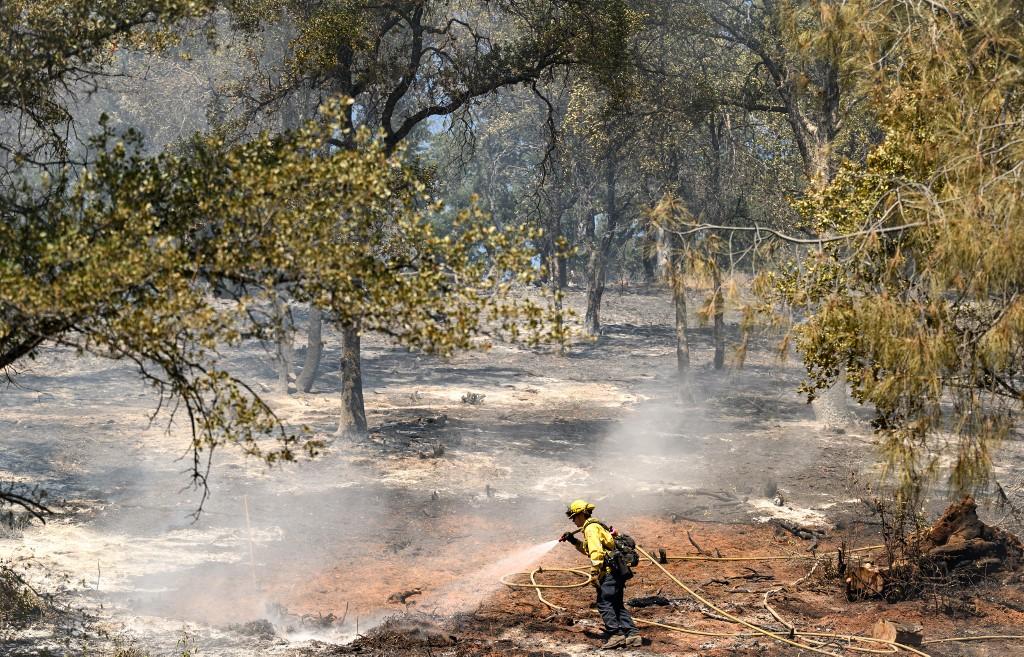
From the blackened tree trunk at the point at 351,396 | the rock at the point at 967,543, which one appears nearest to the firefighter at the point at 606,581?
the rock at the point at 967,543

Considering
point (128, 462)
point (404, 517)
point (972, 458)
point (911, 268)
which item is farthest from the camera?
point (128, 462)

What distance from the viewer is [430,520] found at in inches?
643

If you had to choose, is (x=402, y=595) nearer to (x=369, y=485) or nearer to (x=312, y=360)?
(x=369, y=485)

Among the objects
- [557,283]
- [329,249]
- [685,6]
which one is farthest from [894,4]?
[557,283]

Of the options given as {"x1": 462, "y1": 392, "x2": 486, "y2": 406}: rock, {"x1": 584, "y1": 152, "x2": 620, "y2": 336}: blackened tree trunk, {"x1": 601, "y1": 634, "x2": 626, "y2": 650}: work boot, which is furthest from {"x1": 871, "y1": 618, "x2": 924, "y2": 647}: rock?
{"x1": 584, "y1": 152, "x2": 620, "y2": 336}: blackened tree trunk

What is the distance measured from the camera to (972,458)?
398 inches

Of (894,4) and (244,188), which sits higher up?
(894,4)

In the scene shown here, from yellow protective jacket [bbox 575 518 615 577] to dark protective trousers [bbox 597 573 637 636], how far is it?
13 centimetres

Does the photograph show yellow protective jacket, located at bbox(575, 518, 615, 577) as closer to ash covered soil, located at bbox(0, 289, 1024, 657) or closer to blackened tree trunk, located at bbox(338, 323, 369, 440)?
ash covered soil, located at bbox(0, 289, 1024, 657)

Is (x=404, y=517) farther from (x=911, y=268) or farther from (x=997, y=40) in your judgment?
(x=997, y=40)

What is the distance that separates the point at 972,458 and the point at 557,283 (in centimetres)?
3603

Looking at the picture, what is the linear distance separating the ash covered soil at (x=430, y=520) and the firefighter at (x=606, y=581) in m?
0.23

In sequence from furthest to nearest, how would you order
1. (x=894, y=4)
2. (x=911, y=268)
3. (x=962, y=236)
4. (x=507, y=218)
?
(x=507, y=218) → (x=894, y=4) → (x=911, y=268) → (x=962, y=236)

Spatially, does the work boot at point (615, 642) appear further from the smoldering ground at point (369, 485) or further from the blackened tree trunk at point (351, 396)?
the blackened tree trunk at point (351, 396)
